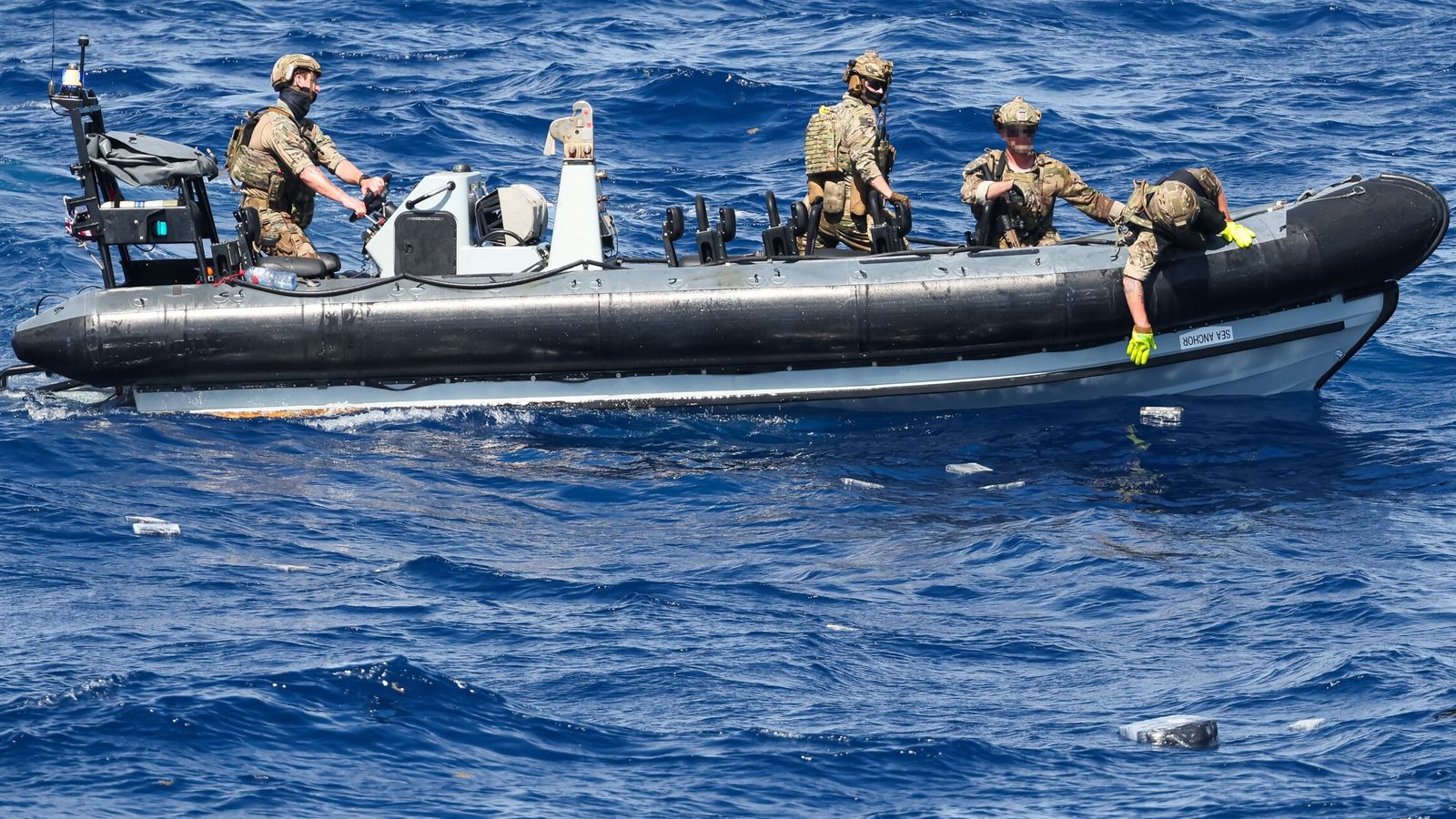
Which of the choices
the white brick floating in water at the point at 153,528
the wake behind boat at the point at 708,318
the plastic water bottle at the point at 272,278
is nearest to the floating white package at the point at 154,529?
the white brick floating in water at the point at 153,528

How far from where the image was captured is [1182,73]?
19531mm

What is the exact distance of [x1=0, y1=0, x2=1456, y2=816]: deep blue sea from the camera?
20.7ft

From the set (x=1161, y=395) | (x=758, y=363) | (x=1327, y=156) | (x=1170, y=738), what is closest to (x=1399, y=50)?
A: (x=1327, y=156)

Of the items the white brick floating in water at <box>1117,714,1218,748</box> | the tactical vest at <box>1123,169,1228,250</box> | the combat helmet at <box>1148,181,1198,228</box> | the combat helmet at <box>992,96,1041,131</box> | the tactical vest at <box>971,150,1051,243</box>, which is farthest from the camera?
the tactical vest at <box>971,150,1051,243</box>

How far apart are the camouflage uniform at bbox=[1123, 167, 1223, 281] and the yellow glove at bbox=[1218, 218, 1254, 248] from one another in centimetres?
23

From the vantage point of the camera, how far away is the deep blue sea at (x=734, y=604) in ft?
20.7

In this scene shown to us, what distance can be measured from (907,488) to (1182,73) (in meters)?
11.4

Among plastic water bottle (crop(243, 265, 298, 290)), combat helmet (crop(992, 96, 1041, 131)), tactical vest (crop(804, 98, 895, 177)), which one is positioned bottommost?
plastic water bottle (crop(243, 265, 298, 290))

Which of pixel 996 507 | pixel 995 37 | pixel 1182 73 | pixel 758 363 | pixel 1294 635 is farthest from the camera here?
pixel 995 37

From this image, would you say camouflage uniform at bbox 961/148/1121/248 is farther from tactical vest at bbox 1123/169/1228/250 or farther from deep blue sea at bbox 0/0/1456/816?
deep blue sea at bbox 0/0/1456/816

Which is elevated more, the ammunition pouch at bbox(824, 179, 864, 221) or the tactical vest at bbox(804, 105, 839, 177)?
the tactical vest at bbox(804, 105, 839, 177)

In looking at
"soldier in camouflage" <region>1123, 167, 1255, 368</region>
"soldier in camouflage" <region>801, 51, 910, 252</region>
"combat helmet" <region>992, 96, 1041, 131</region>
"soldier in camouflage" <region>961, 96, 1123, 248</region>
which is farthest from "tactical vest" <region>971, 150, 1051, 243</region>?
"soldier in camouflage" <region>1123, 167, 1255, 368</region>

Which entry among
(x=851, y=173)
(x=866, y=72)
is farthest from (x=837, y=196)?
(x=866, y=72)

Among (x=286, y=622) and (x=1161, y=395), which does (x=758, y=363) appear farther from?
(x=286, y=622)
